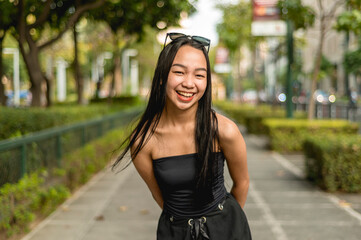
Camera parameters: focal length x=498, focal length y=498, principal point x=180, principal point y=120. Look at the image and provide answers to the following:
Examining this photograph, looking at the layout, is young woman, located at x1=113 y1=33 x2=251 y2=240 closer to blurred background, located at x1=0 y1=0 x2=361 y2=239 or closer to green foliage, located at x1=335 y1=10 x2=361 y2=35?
blurred background, located at x1=0 y1=0 x2=361 y2=239

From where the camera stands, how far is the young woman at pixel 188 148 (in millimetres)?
2377

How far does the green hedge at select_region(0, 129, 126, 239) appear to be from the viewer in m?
4.84

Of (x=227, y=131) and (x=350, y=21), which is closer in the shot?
(x=227, y=131)

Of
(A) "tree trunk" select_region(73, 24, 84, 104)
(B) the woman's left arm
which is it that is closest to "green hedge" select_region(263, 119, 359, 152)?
(A) "tree trunk" select_region(73, 24, 84, 104)

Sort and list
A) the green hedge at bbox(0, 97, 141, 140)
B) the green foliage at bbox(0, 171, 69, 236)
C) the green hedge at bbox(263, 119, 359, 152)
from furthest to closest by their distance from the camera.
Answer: the green hedge at bbox(263, 119, 359, 152), the green hedge at bbox(0, 97, 141, 140), the green foliage at bbox(0, 171, 69, 236)

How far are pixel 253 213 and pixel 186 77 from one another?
4.32 metres

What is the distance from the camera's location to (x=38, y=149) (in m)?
6.29

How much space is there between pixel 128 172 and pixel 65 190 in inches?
133

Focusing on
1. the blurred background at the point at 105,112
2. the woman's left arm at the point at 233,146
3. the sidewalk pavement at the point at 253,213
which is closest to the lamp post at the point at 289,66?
the blurred background at the point at 105,112

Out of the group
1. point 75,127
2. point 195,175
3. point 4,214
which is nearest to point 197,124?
point 195,175

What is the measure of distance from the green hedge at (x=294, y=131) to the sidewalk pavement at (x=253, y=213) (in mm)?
3283

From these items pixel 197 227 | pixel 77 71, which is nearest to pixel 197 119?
pixel 197 227

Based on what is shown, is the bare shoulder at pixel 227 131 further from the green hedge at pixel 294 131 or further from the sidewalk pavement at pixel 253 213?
the green hedge at pixel 294 131

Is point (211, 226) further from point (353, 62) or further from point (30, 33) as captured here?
point (353, 62)
